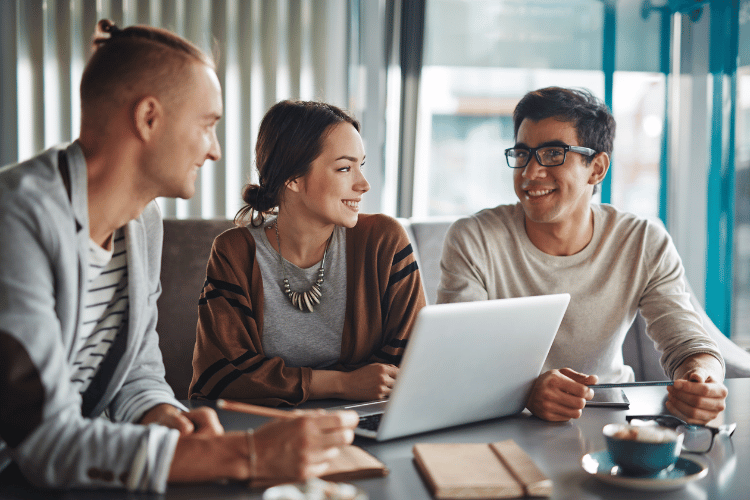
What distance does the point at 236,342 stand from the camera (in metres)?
1.34

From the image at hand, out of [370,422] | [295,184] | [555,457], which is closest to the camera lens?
[555,457]

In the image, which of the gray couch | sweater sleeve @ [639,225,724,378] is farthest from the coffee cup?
the gray couch

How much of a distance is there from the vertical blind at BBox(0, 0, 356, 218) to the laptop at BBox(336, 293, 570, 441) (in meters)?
2.42

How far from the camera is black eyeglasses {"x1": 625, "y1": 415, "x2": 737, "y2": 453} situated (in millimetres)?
900

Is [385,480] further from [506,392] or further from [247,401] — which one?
[247,401]

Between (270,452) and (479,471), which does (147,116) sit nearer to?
(270,452)

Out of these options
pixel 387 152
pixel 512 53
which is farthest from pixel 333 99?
pixel 512 53

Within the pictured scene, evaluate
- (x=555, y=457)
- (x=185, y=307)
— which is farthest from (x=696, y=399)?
(x=185, y=307)

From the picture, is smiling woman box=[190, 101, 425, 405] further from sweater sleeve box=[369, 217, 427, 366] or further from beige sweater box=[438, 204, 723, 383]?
beige sweater box=[438, 204, 723, 383]

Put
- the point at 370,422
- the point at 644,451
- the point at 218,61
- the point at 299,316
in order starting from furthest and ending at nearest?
1. the point at 218,61
2. the point at 299,316
3. the point at 370,422
4. the point at 644,451

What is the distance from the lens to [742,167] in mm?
2945

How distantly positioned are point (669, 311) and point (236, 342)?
3.46 ft

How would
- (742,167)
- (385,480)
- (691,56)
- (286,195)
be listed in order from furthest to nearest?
(691,56) → (742,167) → (286,195) → (385,480)

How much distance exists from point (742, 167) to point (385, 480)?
2.87 meters
